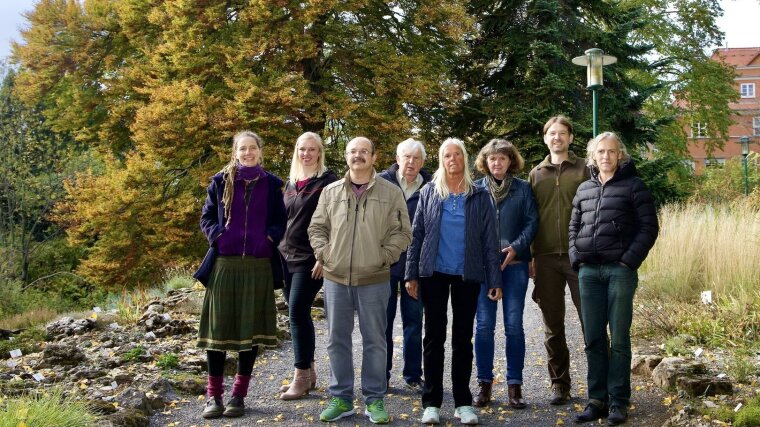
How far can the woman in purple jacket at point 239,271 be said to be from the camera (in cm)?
506

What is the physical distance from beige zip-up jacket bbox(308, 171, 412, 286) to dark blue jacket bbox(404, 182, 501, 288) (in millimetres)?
125

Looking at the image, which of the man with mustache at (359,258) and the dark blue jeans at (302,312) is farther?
the dark blue jeans at (302,312)

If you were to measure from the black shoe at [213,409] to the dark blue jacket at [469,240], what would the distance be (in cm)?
159

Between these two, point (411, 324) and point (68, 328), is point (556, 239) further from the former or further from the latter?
point (68, 328)

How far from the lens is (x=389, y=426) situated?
4844mm

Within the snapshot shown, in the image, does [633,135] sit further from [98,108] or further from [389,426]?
[389,426]

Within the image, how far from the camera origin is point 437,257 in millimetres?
4836

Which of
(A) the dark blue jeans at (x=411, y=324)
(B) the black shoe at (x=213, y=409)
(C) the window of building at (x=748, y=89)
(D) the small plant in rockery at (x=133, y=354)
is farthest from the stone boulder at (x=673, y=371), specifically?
(C) the window of building at (x=748, y=89)

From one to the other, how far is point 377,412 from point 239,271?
1332 millimetres

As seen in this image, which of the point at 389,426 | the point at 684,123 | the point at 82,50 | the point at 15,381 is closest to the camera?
the point at 389,426

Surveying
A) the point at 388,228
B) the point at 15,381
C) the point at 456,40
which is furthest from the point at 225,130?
the point at 388,228

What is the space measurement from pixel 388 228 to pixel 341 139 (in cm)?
1305

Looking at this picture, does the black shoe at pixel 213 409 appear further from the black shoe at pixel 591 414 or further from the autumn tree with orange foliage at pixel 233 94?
the autumn tree with orange foliage at pixel 233 94

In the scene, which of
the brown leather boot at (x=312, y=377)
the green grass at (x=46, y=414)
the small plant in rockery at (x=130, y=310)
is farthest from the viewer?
the small plant in rockery at (x=130, y=310)
